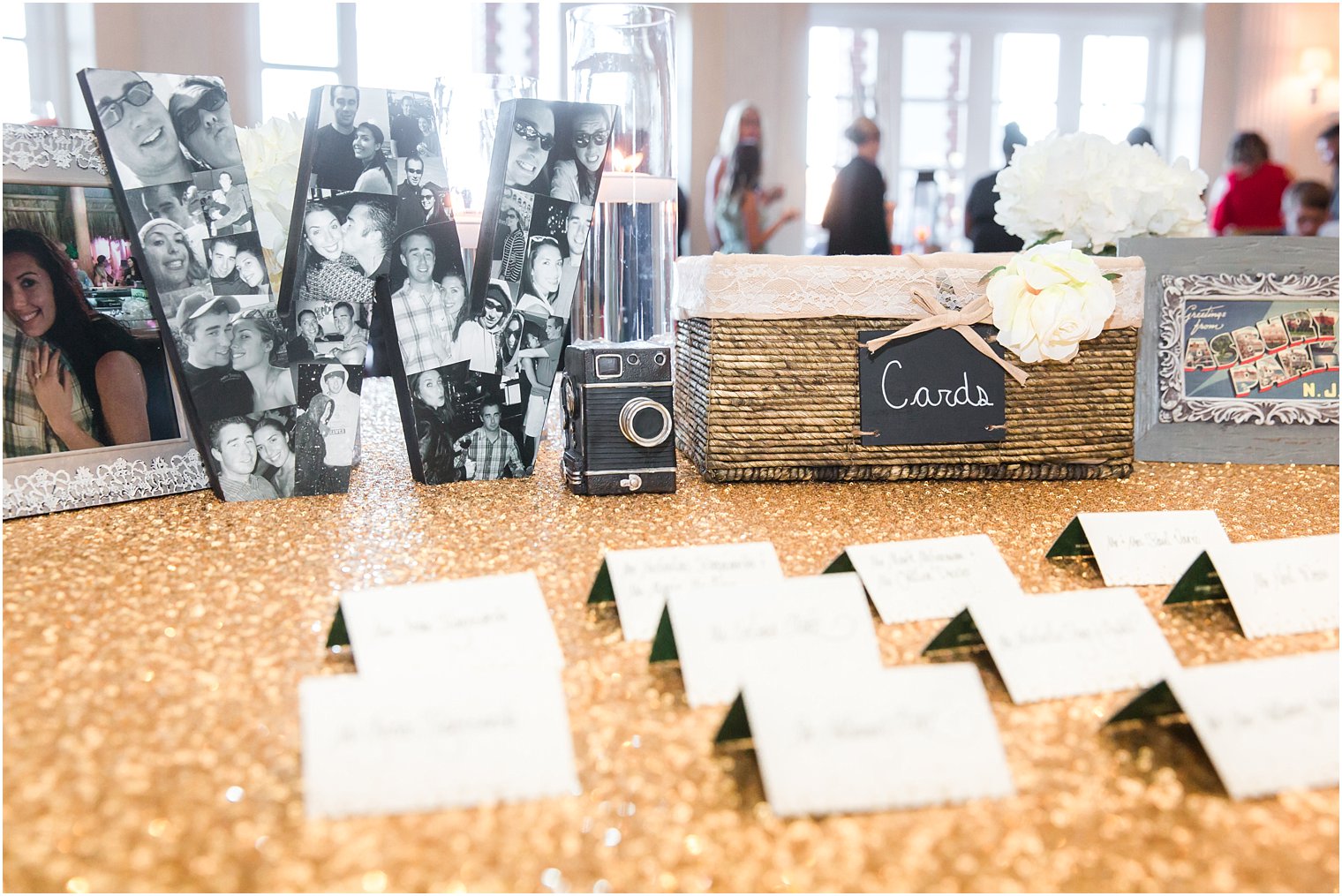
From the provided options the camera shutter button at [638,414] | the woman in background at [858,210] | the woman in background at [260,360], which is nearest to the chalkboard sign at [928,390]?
the camera shutter button at [638,414]

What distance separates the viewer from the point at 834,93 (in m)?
6.15

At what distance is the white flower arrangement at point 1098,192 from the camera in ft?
3.59

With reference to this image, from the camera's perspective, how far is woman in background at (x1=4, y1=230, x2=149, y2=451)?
2.82 ft

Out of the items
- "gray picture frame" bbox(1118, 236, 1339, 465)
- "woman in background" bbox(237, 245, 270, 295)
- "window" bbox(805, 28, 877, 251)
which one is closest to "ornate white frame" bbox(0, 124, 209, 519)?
"woman in background" bbox(237, 245, 270, 295)

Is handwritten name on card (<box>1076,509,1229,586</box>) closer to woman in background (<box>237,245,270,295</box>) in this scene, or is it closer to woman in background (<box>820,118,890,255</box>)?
woman in background (<box>237,245,270,295</box>)

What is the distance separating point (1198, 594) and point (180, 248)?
→ 804mm

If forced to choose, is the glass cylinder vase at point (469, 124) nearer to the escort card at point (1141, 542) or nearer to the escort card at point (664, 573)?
the escort card at point (664, 573)

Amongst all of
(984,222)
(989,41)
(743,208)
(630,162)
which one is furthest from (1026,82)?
(630,162)

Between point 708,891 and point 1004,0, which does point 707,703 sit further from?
point 1004,0

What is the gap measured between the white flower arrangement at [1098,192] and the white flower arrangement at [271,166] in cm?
72

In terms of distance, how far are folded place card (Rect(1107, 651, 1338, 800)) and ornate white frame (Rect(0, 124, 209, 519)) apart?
2.60 ft

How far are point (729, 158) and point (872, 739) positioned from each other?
413 centimetres

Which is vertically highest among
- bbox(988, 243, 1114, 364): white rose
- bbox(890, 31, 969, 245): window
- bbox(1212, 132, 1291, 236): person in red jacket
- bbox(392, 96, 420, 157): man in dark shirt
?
bbox(890, 31, 969, 245): window

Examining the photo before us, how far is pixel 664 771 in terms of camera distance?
45 cm
